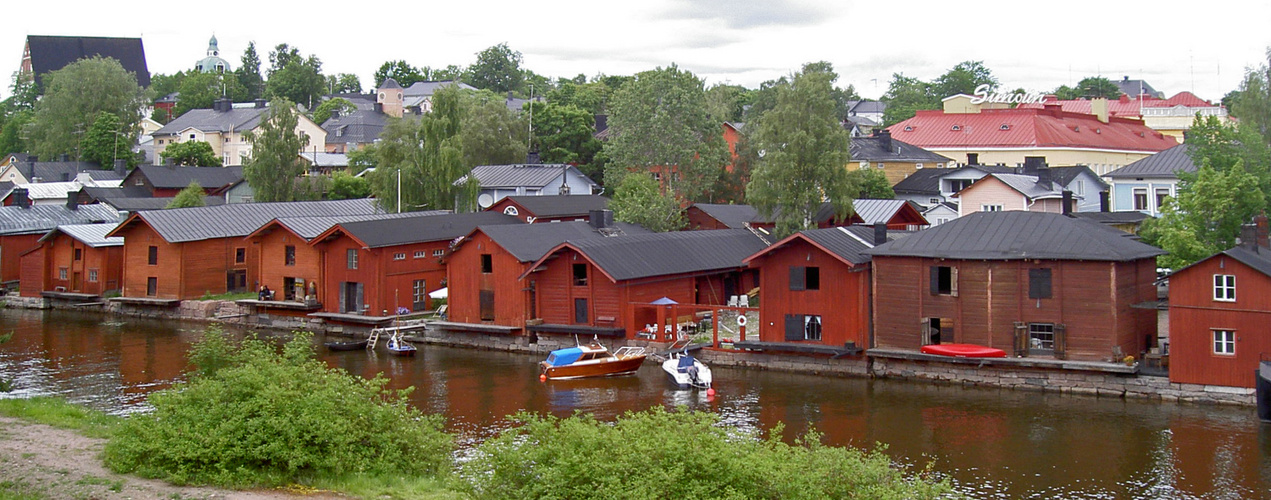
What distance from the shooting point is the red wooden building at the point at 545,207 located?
58.8 metres

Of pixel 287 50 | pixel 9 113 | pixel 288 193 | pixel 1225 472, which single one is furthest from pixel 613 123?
pixel 287 50

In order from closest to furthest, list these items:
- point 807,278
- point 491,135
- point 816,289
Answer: point 816,289, point 807,278, point 491,135

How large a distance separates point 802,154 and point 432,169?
76.4 feet

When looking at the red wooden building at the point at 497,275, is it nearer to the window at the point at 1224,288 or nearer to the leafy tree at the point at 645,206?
the leafy tree at the point at 645,206

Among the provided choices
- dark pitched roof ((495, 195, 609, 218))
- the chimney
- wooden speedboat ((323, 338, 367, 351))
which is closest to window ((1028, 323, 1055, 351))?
wooden speedboat ((323, 338, 367, 351))

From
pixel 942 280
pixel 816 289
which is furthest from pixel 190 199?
pixel 942 280

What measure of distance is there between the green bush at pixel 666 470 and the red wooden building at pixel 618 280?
23.5 m

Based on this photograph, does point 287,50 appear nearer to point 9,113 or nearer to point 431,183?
point 9,113

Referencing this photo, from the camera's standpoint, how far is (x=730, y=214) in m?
58.8

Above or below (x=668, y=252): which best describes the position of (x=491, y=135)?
above

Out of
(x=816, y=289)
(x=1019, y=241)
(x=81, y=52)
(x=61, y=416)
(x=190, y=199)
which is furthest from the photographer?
(x=81, y=52)

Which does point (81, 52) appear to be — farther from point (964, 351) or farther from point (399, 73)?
point (964, 351)

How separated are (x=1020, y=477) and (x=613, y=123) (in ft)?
147

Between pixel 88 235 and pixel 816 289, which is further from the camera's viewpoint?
pixel 88 235
